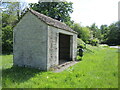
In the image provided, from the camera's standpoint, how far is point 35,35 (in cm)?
760

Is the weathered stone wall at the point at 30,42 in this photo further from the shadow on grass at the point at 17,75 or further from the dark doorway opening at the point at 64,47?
the dark doorway opening at the point at 64,47

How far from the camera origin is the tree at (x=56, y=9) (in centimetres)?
2586

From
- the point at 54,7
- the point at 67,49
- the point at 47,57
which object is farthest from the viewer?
the point at 54,7

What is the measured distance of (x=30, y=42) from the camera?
25.5ft

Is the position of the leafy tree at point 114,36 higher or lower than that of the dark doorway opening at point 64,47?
higher

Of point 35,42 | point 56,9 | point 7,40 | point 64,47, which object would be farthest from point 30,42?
point 56,9

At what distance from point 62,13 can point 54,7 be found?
248cm

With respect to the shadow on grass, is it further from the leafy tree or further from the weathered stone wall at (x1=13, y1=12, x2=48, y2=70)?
the leafy tree

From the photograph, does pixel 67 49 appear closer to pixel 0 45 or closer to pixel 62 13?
pixel 0 45

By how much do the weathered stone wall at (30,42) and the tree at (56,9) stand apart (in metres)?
18.5

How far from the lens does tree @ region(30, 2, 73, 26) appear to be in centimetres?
2586

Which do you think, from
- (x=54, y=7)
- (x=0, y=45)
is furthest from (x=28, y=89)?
(x=54, y=7)

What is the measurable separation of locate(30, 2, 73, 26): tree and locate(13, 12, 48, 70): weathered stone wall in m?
18.5

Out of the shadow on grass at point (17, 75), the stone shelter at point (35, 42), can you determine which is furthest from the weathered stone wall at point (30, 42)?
the shadow on grass at point (17, 75)
